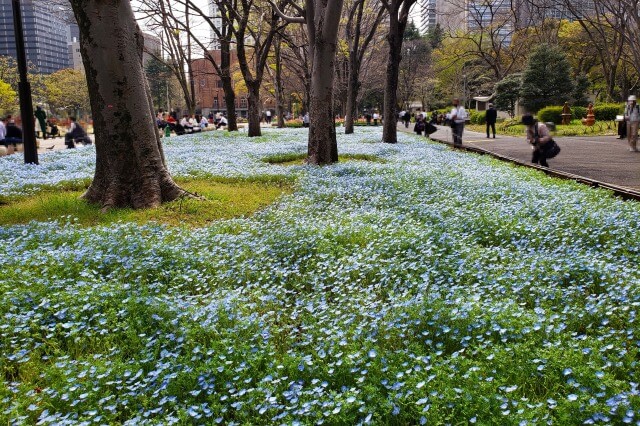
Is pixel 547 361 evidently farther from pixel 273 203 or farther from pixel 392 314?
pixel 273 203

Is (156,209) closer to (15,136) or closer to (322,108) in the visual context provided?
(322,108)

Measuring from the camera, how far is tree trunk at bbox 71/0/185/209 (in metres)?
8.10

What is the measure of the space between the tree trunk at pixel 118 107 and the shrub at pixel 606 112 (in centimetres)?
3574

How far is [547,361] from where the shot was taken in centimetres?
296

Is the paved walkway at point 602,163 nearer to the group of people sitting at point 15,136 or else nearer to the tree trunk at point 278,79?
the group of people sitting at point 15,136

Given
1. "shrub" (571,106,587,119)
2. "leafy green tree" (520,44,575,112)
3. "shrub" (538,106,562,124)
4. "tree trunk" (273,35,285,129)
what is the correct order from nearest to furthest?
"tree trunk" (273,35,285,129) → "shrub" (538,106,562,124) → "shrub" (571,106,587,119) → "leafy green tree" (520,44,575,112)

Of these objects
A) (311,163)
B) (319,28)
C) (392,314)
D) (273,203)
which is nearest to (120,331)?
(392,314)

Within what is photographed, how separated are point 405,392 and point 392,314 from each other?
40.5 inches

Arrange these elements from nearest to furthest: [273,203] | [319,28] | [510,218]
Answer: [510,218] → [273,203] → [319,28]

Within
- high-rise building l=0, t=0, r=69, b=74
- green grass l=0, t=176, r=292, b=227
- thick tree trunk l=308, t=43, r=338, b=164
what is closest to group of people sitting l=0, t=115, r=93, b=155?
high-rise building l=0, t=0, r=69, b=74

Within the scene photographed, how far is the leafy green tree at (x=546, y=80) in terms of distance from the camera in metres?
38.5

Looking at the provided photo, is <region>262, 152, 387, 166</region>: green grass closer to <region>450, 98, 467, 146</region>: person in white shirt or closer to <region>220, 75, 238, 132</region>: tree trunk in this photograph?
<region>450, 98, 467, 146</region>: person in white shirt

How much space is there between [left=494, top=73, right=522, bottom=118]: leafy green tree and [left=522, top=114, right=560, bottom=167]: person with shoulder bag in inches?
1232

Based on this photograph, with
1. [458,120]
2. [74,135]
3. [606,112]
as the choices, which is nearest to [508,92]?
[606,112]
